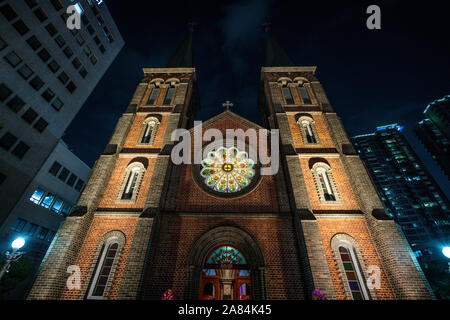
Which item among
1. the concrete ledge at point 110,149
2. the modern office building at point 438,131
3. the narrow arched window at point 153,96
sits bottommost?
the concrete ledge at point 110,149

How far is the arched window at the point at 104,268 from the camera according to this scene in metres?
8.78

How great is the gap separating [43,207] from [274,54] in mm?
29189

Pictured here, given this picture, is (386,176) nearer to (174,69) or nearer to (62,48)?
(174,69)

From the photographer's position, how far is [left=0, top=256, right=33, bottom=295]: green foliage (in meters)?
13.9

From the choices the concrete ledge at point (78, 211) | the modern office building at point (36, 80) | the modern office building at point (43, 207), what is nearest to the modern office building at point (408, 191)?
the concrete ledge at point (78, 211)

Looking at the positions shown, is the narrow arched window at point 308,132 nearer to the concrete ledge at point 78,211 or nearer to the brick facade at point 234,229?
the brick facade at point 234,229

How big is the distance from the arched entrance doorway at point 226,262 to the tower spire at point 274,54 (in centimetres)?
1773

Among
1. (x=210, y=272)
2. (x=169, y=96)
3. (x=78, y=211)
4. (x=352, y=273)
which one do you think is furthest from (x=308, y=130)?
(x=78, y=211)

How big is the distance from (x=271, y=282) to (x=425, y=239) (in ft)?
234

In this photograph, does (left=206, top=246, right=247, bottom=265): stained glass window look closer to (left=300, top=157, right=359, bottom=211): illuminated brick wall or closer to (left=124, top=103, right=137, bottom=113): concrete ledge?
(left=300, top=157, right=359, bottom=211): illuminated brick wall

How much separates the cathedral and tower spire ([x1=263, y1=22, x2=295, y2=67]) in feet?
30.4

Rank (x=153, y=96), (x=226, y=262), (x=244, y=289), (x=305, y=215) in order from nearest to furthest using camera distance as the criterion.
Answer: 1. (x=305, y=215)
2. (x=226, y=262)
3. (x=244, y=289)
4. (x=153, y=96)

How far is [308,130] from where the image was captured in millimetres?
14531

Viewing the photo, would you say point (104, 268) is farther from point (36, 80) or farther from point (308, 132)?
point (36, 80)
